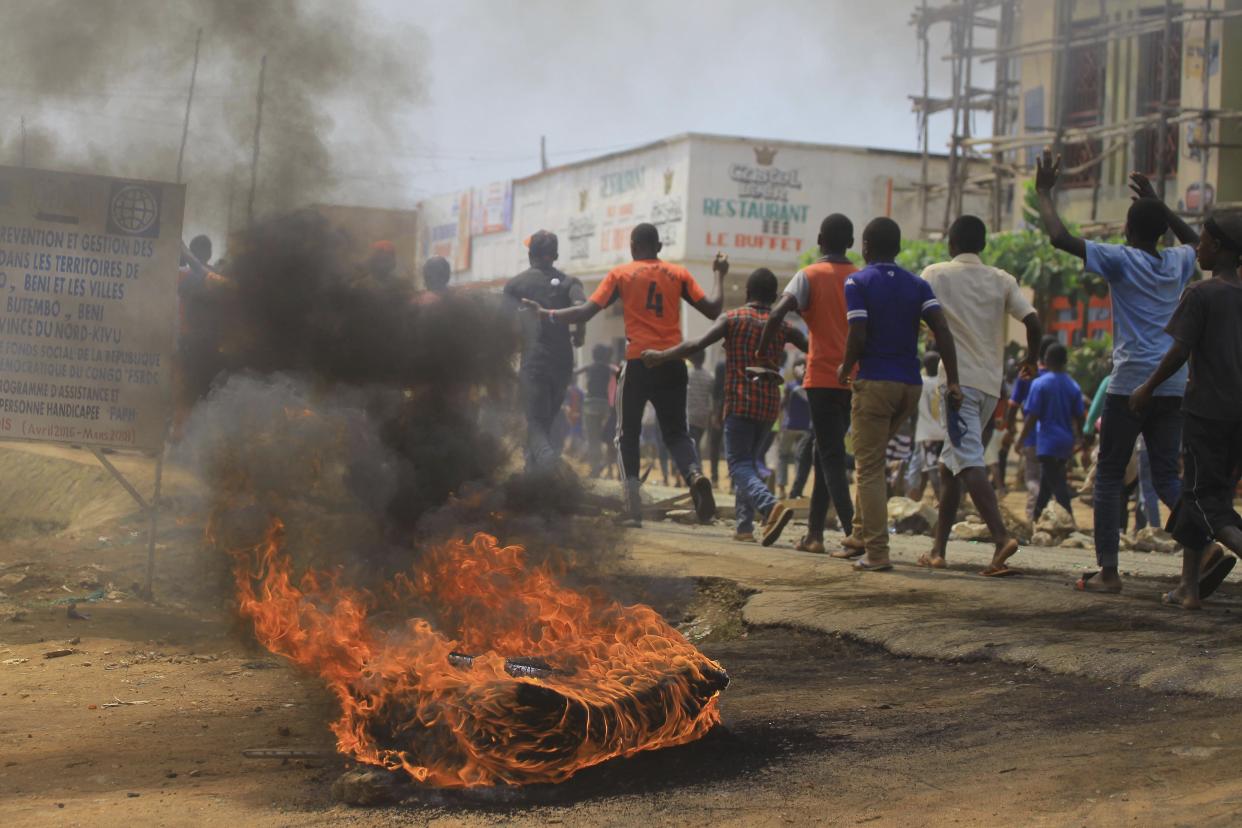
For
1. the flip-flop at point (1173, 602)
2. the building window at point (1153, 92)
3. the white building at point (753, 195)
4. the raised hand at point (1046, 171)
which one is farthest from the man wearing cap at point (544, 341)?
the white building at point (753, 195)

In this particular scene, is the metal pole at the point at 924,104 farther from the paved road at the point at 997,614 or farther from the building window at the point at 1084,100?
the paved road at the point at 997,614

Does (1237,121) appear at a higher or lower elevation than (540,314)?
higher

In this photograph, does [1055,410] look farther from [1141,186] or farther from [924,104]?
[924,104]

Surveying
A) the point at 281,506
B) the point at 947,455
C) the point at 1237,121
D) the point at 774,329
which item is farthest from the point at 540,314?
the point at 1237,121

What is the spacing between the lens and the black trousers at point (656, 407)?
935 centimetres

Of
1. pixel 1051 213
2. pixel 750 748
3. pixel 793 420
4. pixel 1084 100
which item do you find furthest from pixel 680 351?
pixel 1084 100

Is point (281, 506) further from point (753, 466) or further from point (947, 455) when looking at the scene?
point (753, 466)

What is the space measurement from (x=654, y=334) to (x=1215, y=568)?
407 cm

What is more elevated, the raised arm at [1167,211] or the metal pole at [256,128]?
the metal pole at [256,128]

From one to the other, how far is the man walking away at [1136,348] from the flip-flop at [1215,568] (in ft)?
1.36

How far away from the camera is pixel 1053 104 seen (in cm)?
2384

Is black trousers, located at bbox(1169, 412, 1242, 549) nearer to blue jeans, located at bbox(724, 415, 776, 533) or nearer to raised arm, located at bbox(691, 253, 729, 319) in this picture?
blue jeans, located at bbox(724, 415, 776, 533)

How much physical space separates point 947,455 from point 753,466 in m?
2.11

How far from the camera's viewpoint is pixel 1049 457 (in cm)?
1207
